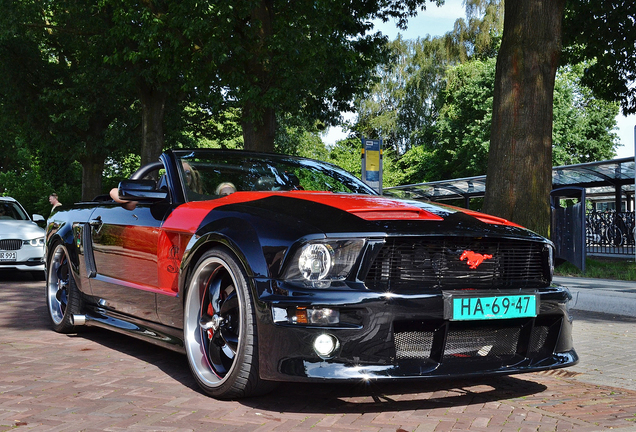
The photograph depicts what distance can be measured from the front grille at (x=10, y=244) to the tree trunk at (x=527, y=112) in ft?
24.0

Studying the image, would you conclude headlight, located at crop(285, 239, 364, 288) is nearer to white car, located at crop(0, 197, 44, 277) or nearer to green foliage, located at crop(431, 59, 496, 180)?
white car, located at crop(0, 197, 44, 277)

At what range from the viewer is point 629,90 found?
18438 millimetres

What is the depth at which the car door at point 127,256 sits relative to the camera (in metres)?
4.86

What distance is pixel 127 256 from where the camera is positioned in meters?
5.23

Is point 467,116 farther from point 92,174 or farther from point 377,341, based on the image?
point 377,341

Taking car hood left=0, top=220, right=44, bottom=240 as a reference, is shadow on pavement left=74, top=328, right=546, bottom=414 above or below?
below

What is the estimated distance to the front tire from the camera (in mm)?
3789

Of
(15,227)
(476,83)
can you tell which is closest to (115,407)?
(15,227)

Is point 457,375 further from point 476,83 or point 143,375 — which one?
point 476,83

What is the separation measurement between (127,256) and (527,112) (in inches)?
260

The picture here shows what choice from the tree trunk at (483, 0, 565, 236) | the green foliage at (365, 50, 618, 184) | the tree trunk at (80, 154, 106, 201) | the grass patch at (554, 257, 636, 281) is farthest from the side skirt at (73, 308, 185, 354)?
the green foliage at (365, 50, 618, 184)

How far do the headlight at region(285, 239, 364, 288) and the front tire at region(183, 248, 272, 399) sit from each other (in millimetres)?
328

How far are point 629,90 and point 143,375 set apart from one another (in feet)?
54.9

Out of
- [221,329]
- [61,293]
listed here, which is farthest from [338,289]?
[61,293]
